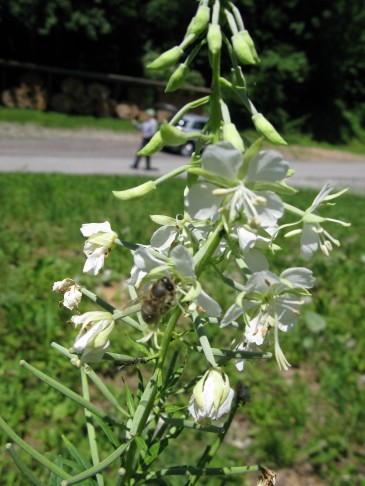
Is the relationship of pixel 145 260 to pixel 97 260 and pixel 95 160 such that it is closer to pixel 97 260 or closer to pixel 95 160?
pixel 97 260

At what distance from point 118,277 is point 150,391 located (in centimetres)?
386

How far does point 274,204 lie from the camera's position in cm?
126

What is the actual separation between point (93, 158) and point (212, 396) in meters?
14.2

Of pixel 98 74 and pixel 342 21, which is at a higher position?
pixel 342 21

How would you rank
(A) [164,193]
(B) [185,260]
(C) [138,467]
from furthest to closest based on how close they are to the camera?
(A) [164,193]
(C) [138,467]
(B) [185,260]

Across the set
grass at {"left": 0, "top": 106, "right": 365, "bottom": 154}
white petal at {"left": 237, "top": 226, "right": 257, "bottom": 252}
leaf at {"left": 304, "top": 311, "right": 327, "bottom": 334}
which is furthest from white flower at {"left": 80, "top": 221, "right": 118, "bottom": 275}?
grass at {"left": 0, "top": 106, "right": 365, "bottom": 154}

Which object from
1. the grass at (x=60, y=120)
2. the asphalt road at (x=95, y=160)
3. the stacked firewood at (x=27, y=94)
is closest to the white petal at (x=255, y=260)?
the asphalt road at (x=95, y=160)

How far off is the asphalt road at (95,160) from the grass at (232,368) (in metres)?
5.04

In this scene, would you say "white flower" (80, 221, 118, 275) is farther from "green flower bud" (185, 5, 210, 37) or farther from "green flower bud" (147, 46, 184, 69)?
"green flower bud" (185, 5, 210, 37)

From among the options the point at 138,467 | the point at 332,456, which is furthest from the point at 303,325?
the point at 138,467

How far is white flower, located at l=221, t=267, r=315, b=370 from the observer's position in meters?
1.28

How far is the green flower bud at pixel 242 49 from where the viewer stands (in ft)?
4.48

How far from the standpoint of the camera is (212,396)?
4.23 ft

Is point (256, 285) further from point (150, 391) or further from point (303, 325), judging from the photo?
point (303, 325)
